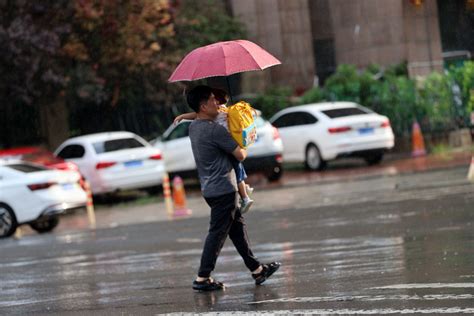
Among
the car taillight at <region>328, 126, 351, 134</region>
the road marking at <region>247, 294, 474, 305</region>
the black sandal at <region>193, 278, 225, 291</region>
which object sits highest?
the road marking at <region>247, 294, 474, 305</region>

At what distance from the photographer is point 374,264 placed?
10.9 m

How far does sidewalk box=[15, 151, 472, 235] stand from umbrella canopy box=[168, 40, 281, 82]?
9683mm

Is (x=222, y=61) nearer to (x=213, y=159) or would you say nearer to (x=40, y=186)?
(x=213, y=159)

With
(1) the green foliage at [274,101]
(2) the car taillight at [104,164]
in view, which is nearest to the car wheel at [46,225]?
(2) the car taillight at [104,164]

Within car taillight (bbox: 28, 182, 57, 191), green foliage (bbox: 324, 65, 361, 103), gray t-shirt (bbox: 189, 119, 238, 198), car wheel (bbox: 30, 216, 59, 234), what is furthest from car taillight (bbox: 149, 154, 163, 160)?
gray t-shirt (bbox: 189, 119, 238, 198)

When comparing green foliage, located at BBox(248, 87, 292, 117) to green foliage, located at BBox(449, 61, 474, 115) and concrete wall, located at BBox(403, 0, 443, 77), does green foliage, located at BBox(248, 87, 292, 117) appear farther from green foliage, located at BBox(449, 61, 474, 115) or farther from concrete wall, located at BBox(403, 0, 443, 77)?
green foliage, located at BBox(449, 61, 474, 115)

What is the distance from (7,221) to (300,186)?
6.92 metres

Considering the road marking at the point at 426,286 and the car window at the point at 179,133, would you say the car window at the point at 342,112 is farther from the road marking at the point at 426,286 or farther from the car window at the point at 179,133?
the road marking at the point at 426,286

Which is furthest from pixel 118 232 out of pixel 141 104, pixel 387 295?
pixel 141 104

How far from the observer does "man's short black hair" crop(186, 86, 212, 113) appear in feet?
32.2

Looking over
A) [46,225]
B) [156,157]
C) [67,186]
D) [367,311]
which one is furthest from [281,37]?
[367,311]

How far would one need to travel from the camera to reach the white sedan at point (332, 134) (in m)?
27.0

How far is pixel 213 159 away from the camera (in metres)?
9.80

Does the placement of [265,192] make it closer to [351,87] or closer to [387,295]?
[351,87]
